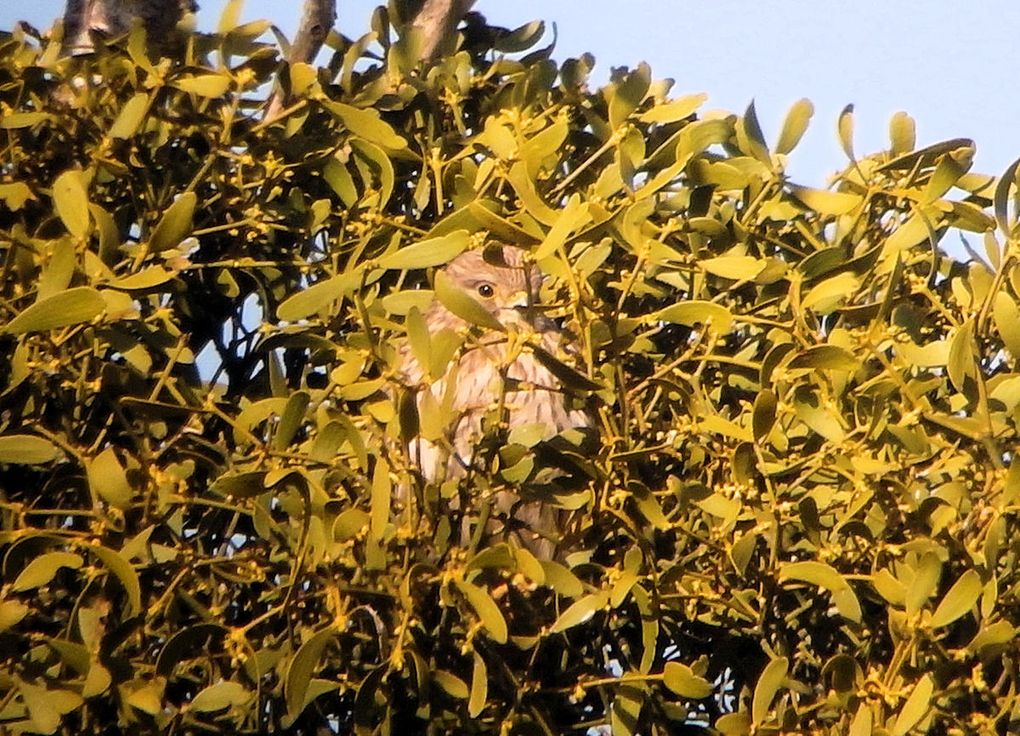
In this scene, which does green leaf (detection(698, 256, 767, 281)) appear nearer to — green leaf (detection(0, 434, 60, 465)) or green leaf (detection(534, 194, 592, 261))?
green leaf (detection(534, 194, 592, 261))

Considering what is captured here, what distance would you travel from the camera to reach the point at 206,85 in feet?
5.34

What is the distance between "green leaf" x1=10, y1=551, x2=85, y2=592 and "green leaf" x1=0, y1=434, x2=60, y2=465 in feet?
0.32

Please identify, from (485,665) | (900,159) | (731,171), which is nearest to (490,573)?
(485,665)

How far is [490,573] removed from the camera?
55.8 inches

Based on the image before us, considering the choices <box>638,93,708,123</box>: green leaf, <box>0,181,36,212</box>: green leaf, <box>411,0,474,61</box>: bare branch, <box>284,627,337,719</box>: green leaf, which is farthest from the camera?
<box>411,0,474,61</box>: bare branch

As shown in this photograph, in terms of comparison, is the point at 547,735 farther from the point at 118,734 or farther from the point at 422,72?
the point at 422,72

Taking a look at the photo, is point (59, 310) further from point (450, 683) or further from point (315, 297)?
point (450, 683)

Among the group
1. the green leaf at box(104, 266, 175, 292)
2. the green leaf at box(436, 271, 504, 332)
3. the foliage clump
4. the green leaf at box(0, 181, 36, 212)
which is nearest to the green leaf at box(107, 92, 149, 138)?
the foliage clump

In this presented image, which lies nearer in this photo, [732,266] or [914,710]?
[914,710]

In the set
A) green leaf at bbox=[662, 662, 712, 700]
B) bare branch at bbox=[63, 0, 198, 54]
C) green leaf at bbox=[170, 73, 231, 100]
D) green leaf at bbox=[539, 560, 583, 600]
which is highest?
bare branch at bbox=[63, 0, 198, 54]

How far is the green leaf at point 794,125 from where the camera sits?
1.67 m

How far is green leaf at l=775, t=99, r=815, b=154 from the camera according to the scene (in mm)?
1674

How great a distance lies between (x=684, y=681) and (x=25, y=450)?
65 cm

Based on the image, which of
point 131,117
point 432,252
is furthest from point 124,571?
point 131,117
